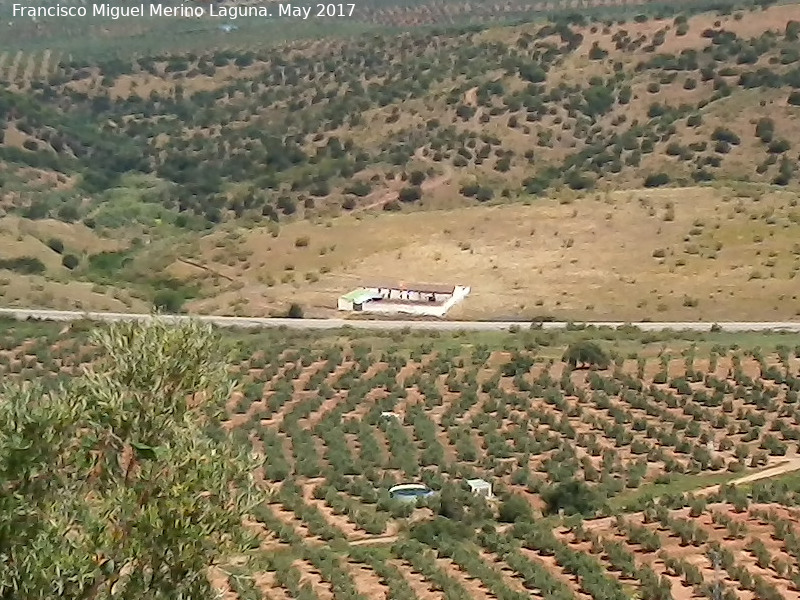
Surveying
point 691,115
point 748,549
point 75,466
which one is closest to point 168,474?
point 75,466

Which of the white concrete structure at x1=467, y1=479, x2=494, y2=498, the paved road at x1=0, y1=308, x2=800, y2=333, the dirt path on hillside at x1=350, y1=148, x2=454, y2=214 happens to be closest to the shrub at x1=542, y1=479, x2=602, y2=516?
the white concrete structure at x1=467, y1=479, x2=494, y2=498

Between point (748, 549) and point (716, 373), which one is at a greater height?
point (716, 373)

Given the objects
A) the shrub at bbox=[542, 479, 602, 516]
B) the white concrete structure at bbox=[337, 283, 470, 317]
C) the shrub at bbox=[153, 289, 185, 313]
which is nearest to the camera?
the shrub at bbox=[542, 479, 602, 516]

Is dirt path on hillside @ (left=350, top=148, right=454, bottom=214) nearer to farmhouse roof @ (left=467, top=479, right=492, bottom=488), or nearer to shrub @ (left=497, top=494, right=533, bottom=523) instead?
farmhouse roof @ (left=467, top=479, right=492, bottom=488)

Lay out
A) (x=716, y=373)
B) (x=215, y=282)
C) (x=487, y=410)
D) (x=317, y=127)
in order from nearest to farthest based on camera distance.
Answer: (x=487, y=410) < (x=716, y=373) < (x=215, y=282) < (x=317, y=127)

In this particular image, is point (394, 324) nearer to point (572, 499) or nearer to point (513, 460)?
point (513, 460)

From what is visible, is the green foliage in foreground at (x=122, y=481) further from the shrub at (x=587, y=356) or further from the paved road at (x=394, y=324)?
the paved road at (x=394, y=324)

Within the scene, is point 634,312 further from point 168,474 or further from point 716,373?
point 168,474
